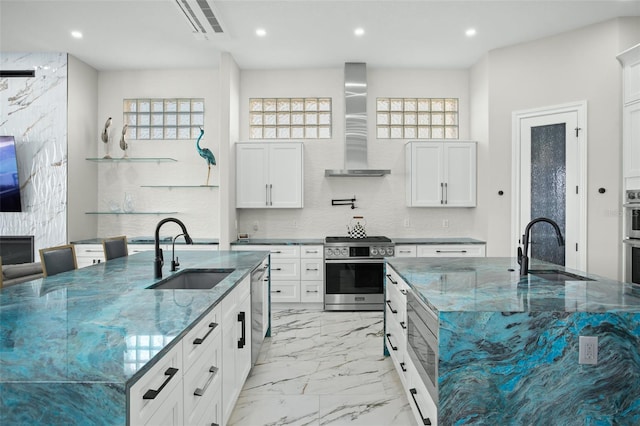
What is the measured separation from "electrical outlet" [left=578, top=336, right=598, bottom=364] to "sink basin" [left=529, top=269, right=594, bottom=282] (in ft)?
2.55

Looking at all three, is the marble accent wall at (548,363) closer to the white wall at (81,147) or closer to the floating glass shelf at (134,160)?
the floating glass shelf at (134,160)

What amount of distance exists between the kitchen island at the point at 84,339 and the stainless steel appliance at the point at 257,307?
603 mm

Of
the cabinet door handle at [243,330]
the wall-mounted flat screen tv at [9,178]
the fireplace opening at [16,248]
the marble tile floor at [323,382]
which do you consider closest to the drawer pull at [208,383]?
the cabinet door handle at [243,330]

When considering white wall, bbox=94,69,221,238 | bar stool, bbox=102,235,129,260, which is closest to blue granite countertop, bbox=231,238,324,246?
white wall, bbox=94,69,221,238

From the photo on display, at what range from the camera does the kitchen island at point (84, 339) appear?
93 centimetres

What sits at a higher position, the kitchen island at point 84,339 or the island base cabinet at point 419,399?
the kitchen island at point 84,339

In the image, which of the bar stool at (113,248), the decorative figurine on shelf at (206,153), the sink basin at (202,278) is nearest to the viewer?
the sink basin at (202,278)

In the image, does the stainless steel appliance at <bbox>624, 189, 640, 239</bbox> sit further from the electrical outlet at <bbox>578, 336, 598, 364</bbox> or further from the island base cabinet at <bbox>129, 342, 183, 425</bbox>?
the island base cabinet at <bbox>129, 342, 183, 425</bbox>

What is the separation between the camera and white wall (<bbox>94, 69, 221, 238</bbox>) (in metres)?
5.41

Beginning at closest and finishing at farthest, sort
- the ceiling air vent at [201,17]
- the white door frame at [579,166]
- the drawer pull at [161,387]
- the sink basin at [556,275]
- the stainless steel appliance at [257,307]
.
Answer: the drawer pull at [161,387], the sink basin at [556,275], the stainless steel appliance at [257,307], the ceiling air vent at [201,17], the white door frame at [579,166]

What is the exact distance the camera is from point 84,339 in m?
1.22

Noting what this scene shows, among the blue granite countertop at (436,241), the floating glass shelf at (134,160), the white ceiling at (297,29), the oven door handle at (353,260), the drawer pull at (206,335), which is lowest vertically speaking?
the oven door handle at (353,260)

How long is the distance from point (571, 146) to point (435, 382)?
383 cm

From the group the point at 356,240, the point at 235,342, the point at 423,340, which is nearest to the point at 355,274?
the point at 356,240
